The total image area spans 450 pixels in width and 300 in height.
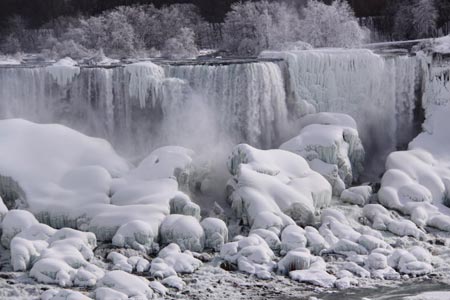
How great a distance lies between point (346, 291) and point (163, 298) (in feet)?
10.3

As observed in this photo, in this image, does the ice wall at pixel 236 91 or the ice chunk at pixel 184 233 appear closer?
the ice chunk at pixel 184 233

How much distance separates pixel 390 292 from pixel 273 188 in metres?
4.29

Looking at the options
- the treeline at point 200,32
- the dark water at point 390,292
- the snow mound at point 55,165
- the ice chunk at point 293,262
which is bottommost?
the dark water at point 390,292

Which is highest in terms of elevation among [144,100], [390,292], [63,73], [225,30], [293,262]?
[225,30]

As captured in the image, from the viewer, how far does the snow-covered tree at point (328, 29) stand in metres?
29.1

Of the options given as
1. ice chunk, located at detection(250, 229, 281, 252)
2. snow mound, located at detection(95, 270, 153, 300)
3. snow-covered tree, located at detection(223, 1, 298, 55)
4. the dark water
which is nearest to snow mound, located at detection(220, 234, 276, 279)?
ice chunk, located at detection(250, 229, 281, 252)

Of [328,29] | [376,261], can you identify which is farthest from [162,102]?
[328,29]

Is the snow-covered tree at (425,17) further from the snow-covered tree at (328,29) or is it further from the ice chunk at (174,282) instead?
the ice chunk at (174,282)

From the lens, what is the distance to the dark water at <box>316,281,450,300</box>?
45.0 feet

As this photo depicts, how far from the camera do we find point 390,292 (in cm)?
1401

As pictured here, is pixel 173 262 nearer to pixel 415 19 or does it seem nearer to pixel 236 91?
pixel 236 91

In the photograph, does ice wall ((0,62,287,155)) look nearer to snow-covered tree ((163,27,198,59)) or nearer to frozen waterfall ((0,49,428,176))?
frozen waterfall ((0,49,428,176))

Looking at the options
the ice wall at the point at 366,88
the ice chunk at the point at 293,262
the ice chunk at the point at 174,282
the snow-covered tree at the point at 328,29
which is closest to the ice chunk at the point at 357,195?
the ice wall at the point at 366,88

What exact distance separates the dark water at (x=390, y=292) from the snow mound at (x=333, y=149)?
509 centimetres
